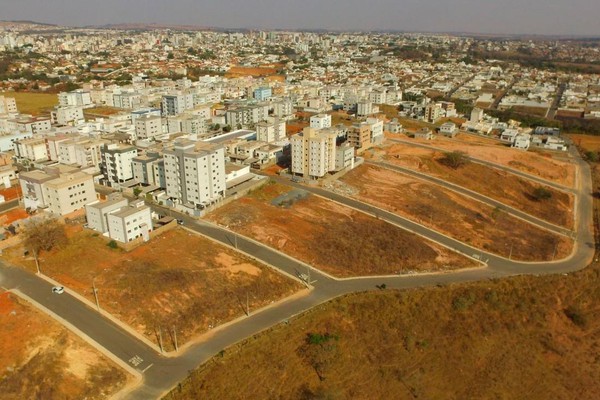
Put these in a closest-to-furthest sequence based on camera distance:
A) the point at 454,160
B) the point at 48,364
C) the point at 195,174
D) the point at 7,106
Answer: the point at 48,364, the point at 195,174, the point at 454,160, the point at 7,106

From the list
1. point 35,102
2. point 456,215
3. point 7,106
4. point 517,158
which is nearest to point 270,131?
point 456,215

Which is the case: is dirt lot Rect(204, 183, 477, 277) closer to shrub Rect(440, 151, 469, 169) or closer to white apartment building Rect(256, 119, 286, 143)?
white apartment building Rect(256, 119, 286, 143)

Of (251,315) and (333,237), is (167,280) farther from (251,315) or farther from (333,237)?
(333,237)

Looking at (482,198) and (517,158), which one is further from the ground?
(517,158)

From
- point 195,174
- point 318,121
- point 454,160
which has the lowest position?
point 454,160

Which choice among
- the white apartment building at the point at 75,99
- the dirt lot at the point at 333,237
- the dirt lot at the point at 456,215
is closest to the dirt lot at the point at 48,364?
the dirt lot at the point at 333,237

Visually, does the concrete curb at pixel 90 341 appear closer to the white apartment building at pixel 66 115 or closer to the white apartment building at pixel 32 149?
the white apartment building at pixel 32 149

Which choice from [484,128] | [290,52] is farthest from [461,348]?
[290,52]

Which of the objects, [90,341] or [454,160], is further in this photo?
[454,160]
